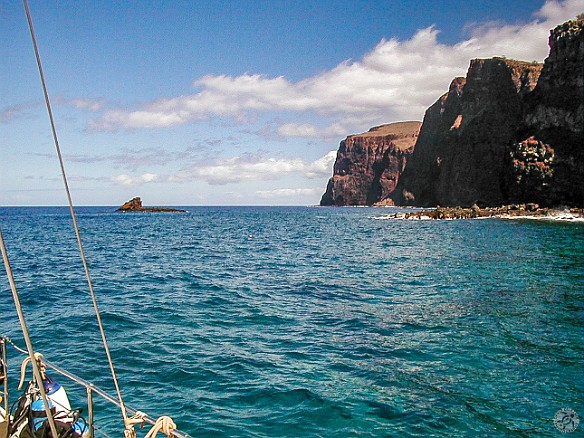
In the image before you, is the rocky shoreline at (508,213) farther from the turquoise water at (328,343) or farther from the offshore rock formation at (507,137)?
the turquoise water at (328,343)

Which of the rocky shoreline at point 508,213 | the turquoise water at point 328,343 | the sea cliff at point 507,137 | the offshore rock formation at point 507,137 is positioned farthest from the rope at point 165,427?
the offshore rock formation at point 507,137

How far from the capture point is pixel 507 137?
119000mm

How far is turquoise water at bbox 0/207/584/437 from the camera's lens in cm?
966

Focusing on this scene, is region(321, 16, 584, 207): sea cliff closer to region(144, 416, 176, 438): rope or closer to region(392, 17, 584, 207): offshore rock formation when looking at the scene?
region(392, 17, 584, 207): offshore rock formation

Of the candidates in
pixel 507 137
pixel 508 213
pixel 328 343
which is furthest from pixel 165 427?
pixel 507 137

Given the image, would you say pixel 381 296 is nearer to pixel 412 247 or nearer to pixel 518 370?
pixel 518 370

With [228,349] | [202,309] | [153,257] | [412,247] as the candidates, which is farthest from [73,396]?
[412,247]

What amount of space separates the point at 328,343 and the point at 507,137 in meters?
120

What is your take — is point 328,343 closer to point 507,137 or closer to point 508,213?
point 508,213

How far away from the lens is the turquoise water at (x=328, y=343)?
9.66m

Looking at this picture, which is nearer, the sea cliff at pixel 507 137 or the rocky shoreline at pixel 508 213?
the rocky shoreline at pixel 508 213

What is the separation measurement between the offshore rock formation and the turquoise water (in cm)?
6695

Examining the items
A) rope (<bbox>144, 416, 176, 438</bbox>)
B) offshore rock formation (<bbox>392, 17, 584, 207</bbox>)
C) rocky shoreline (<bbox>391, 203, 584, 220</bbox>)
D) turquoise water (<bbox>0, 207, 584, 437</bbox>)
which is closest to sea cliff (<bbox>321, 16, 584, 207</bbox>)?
offshore rock formation (<bbox>392, 17, 584, 207</bbox>)

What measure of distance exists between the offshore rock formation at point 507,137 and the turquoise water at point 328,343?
66.9 m
